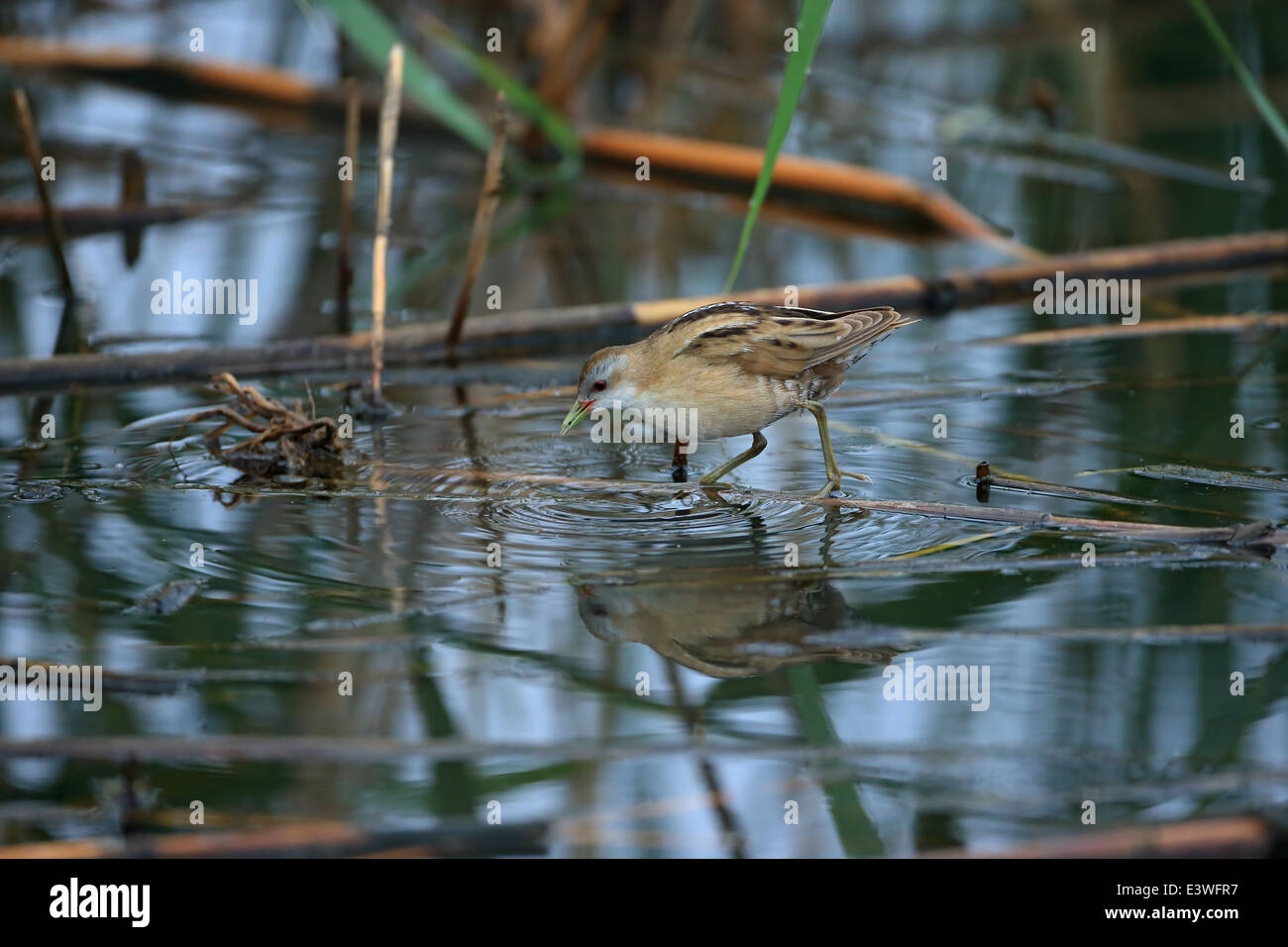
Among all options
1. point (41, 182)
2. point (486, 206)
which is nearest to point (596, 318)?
point (486, 206)

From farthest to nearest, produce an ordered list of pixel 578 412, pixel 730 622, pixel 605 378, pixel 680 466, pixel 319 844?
pixel 680 466, pixel 578 412, pixel 605 378, pixel 730 622, pixel 319 844

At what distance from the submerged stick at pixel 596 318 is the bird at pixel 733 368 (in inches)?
45.3

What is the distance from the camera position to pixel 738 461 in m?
4.80

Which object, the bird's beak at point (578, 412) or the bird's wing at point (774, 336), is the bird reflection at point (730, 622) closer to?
the bird's wing at point (774, 336)

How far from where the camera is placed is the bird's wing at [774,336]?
4.52m

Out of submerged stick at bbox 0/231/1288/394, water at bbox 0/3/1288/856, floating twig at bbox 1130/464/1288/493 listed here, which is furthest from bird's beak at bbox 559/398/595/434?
floating twig at bbox 1130/464/1288/493

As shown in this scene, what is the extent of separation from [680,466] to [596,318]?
145cm

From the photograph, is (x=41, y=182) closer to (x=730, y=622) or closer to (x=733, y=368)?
(x=733, y=368)

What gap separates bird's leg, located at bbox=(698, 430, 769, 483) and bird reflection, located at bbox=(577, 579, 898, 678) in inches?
36.8

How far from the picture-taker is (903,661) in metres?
3.40

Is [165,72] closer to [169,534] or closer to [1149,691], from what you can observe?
[169,534]

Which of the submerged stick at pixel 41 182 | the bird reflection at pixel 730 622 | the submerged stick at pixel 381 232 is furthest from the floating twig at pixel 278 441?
the submerged stick at pixel 41 182

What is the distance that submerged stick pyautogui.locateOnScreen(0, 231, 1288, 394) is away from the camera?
5.68m

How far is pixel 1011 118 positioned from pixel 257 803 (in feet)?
30.8
